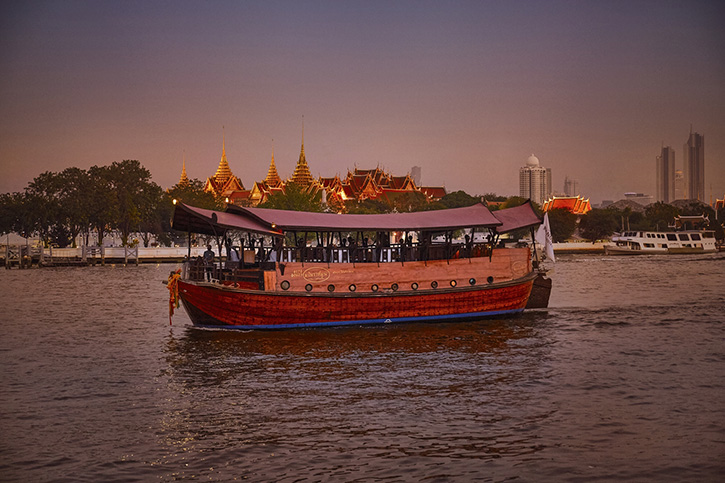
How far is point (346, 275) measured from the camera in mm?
23188

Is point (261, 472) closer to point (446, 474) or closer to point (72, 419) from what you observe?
point (446, 474)

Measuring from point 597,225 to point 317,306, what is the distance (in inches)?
3720

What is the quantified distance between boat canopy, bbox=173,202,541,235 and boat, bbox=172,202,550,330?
0.03 m

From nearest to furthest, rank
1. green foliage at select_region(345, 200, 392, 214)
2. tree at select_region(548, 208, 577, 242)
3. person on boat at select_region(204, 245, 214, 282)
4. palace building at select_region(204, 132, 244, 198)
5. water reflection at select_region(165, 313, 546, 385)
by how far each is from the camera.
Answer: water reflection at select_region(165, 313, 546, 385) → person on boat at select_region(204, 245, 214, 282) → green foliage at select_region(345, 200, 392, 214) → tree at select_region(548, 208, 577, 242) → palace building at select_region(204, 132, 244, 198)

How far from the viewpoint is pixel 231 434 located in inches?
508

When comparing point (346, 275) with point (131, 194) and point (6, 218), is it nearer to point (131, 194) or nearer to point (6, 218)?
point (131, 194)

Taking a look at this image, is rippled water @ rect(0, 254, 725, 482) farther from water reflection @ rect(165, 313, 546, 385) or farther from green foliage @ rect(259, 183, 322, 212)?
green foliage @ rect(259, 183, 322, 212)

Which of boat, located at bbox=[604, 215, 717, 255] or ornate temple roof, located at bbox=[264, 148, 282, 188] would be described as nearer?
boat, located at bbox=[604, 215, 717, 255]

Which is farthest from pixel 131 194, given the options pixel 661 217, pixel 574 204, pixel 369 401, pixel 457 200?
pixel 574 204

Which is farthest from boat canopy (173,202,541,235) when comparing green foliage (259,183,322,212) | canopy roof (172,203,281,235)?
green foliage (259,183,322,212)

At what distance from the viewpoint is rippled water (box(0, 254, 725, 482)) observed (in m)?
11.5

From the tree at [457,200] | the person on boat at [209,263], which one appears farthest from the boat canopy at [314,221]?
the tree at [457,200]

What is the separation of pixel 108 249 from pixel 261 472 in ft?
202

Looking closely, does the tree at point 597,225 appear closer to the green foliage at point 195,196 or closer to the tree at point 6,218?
the green foliage at point 195,196
